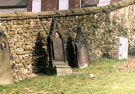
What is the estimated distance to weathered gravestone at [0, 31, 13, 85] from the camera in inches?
366

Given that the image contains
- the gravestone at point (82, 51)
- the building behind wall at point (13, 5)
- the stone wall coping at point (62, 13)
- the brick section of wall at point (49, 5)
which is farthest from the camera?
the building behind wall at point (13, 5)

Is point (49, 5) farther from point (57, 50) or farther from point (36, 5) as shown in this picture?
point (57, 50)

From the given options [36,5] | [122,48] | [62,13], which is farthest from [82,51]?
[36,5]

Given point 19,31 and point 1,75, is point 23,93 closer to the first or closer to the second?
point 1,75

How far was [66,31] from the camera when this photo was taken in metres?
12.3

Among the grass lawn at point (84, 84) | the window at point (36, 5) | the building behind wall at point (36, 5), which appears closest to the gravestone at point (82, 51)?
the grass lawn at point (84, 84)

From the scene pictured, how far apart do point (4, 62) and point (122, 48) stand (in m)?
5.59

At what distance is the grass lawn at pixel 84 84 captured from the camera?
7.52m

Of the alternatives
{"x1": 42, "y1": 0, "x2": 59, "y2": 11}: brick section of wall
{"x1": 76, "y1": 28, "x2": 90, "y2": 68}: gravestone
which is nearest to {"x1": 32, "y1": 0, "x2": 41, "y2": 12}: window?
{"x1": 42, "y1": 0, "x2": 59, "y2": 11}: brick section of wall

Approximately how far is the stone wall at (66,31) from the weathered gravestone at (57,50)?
0.49 meters

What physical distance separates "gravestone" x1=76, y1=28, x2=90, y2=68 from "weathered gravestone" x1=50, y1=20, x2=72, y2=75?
801 millimetres

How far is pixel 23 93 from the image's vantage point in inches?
309

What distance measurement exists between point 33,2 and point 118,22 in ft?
44.4

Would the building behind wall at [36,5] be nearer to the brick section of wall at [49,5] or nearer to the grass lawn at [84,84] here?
A: the brick section of wall at [49,5]
